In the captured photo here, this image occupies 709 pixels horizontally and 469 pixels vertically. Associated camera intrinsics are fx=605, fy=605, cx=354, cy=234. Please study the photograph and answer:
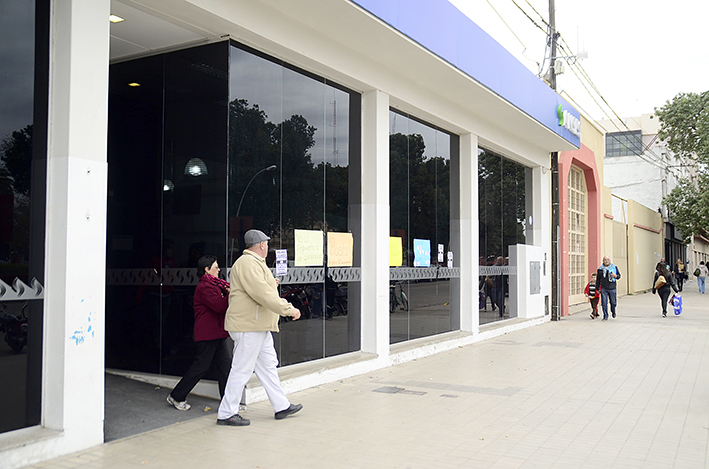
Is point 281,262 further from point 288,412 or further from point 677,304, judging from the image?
point 677,304

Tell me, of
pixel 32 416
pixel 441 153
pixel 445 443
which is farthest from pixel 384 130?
pixel 32 416

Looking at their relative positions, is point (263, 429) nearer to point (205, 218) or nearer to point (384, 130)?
point (205, 218)

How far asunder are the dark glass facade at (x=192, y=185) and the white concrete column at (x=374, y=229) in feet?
3.85

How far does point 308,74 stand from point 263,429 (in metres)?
5.08

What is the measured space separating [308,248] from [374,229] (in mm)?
1526

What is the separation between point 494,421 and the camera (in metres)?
→ 6.47

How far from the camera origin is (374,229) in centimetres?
973

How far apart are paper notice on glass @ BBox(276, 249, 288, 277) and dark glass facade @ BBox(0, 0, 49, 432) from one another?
3.18 metres

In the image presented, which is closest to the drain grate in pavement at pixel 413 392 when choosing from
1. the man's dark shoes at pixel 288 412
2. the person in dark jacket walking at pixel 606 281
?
the man's dark shoes at pixel 288 412

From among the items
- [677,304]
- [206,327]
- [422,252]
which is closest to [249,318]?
[206,327]

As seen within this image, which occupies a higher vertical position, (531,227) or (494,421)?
(531,227)

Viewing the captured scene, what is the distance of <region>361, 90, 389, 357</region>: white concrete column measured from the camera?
9680mm

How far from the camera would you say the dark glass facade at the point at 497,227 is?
1447 cm

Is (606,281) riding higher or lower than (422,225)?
lower
